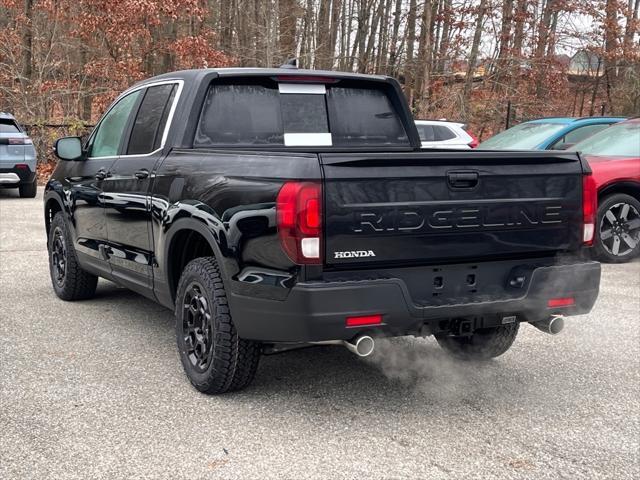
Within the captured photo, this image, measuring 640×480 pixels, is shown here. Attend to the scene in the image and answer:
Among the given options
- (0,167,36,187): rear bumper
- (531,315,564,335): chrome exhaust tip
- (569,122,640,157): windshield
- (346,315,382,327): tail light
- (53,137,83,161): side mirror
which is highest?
(53,137,83,161): side mirror

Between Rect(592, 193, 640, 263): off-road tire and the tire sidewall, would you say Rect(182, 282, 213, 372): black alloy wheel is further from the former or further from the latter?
Rect(592, 193, 640, 263): off-road tire

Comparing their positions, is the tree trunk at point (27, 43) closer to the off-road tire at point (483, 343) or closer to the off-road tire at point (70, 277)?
the off-road tire at point (70, 277)

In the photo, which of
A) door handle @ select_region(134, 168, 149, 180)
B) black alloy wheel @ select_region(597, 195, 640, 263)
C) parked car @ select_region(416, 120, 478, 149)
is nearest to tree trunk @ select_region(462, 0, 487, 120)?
parked car @ select_region(416, 120, 478, 149)

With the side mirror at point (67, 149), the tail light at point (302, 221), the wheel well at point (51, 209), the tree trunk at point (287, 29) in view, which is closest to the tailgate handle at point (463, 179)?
the tail light at point (302, 221)

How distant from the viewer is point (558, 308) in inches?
154

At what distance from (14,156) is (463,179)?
13.1 metres

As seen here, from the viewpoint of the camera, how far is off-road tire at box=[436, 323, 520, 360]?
4695 mm

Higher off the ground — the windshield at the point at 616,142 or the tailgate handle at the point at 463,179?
the tailgate handle at the point at 463,179

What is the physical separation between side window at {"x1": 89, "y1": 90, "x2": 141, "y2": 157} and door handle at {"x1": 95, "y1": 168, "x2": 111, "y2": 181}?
0.49ft

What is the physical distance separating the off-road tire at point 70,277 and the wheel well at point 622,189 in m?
5.77

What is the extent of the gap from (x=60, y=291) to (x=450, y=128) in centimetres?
952

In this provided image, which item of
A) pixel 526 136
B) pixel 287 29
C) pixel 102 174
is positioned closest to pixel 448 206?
pixel 102 174

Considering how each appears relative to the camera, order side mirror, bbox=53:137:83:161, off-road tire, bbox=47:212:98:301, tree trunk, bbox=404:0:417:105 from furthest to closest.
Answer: tree trunk, bbox=404:0:417:105, off-road tire, bbox=47:212:98:301, side mirror, bbox=53:137:83:161

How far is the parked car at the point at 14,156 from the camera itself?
48.0ft
